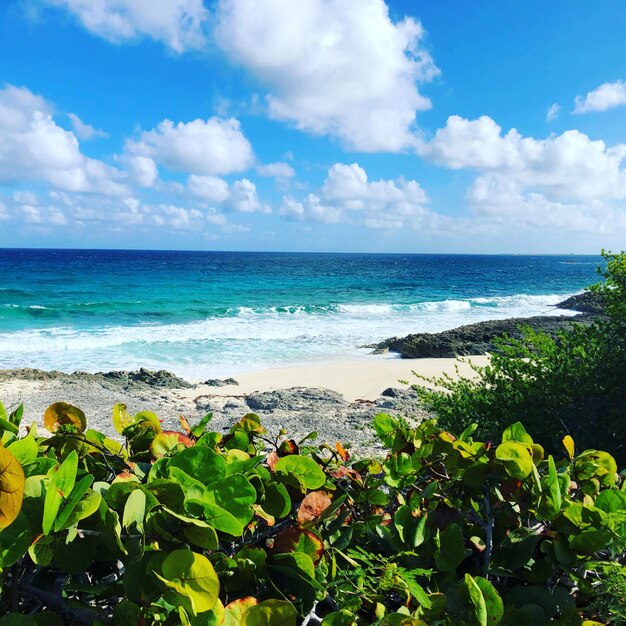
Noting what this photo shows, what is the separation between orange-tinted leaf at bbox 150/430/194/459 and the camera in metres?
1.26

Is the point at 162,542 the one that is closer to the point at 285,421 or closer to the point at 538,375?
the point at 538,375

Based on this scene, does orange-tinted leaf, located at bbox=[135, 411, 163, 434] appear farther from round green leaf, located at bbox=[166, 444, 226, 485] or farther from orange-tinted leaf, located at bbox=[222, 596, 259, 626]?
orange-tinted leaf, located at bbox=[222, 596, 259, 626]

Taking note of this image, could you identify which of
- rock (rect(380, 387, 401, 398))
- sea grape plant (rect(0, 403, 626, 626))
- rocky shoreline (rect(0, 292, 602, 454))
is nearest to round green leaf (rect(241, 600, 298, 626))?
sea grape plant (rect(0, 403, 626, 626))

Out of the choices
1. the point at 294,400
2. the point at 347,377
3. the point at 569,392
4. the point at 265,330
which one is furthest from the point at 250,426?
the point at 265,330

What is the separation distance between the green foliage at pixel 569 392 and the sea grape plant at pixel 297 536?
292 centimetres

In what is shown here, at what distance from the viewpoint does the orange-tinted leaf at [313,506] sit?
1.02 meters

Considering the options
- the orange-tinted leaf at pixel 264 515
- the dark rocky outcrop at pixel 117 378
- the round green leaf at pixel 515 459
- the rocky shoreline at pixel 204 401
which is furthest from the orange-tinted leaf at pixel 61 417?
the dark rocky outcrop at pixel 117 378

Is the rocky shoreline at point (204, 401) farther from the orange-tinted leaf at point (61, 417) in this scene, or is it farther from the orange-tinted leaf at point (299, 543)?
the orange-tinted leaf at point (299, 543)

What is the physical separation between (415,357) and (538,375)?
12616 millimetres

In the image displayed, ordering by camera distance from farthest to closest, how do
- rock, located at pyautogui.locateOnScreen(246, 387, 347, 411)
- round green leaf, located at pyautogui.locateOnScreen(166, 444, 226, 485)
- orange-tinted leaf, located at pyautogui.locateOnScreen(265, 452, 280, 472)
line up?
rock, located at pyautogui.locateOnScreen(246, 387, 347, 411), orange-tinted leaf, located at pyautogui.locateOnScreen(265, 452, 280, 472), round green leaf, located at pyautogui.locateOnScreen(166, 444, 226, 485)

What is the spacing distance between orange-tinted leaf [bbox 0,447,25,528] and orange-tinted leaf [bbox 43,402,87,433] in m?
0.61

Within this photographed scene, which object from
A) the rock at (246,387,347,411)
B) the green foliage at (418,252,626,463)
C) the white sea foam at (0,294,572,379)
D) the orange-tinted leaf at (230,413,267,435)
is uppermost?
the orange-tinted leaf at (230,413,267,435)

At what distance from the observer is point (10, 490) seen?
702 mm

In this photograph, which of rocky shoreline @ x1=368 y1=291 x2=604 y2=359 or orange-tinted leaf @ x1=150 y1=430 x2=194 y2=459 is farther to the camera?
rocky shoreline @ x1=368 y1=291 x2=604 y2=359
